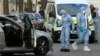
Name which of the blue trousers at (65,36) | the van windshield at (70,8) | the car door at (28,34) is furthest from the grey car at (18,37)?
the van windshield at (70,8)

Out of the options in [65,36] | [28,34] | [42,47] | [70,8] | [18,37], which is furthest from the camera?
[70,8]

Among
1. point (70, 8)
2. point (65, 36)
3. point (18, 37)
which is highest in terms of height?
point (70, 8)

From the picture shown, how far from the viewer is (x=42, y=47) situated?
16219 mm

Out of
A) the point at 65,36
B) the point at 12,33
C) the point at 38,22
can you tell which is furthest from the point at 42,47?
the point at 38,22

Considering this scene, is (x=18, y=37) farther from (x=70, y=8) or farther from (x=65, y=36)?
(x=70, y=8)

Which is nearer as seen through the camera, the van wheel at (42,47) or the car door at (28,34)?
the car door at (28,34)

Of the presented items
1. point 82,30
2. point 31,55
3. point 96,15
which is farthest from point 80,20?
point 96,15

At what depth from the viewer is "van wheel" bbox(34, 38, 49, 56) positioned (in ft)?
53.0

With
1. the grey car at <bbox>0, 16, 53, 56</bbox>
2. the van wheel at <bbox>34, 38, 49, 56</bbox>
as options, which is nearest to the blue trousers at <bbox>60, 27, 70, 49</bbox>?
the van wheel at <bbox>34, 38, 49, 56</bbox>

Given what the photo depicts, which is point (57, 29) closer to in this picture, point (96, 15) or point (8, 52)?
point (96, 15)

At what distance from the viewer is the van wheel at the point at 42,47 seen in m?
16.1

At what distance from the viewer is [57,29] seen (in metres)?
24.1

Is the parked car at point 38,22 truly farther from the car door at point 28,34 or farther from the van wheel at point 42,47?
the car door at point 28,34

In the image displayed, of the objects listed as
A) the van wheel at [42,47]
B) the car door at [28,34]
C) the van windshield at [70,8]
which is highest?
the van windshield at [70,8]
